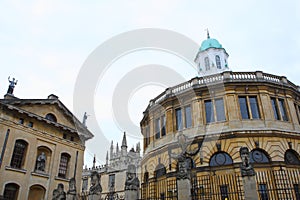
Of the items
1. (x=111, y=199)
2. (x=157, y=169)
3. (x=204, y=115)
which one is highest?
(x=204, y=115)

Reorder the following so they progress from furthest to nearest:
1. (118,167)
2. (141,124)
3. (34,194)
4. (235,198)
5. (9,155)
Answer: (118,167)
(141,124)
(34,194)
(9,155)
(235,198)

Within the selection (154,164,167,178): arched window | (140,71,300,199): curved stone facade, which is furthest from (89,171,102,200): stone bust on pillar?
(154,164,167,178): arched window

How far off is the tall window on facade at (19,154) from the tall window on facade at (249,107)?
22.2m

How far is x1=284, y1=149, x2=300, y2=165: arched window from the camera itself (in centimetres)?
2084

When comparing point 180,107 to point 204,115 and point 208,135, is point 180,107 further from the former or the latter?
point 208,135

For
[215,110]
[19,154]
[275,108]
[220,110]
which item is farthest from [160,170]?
[19,154]

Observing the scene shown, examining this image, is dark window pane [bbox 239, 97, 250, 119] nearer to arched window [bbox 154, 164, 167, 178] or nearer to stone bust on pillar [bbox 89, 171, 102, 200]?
arched window [bbox 154, 164, 167, 178]

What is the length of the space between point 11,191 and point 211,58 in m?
34.4

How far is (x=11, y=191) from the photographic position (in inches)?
888

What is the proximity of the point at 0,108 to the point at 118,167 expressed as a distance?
41326mm

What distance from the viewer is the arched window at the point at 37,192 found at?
2472 centimetres

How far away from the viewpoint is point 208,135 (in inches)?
861

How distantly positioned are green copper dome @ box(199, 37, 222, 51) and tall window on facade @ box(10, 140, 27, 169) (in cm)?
3222

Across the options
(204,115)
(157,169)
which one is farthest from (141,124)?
(204,115)
